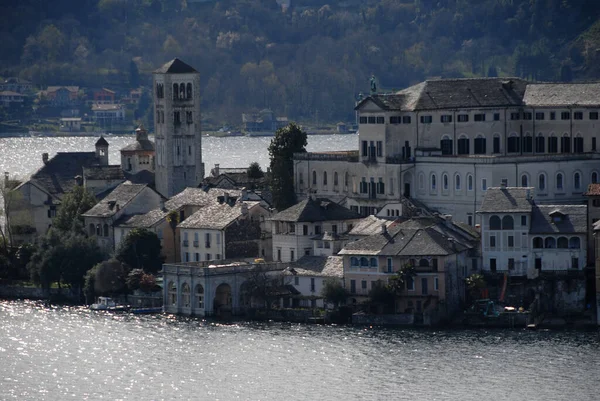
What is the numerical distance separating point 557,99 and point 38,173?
36300 mm

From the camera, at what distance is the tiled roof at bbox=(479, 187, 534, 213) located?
101062mm

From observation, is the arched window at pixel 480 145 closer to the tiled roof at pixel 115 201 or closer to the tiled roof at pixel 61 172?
the tiled roof at pixel 115 201

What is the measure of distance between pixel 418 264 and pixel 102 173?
4137cm

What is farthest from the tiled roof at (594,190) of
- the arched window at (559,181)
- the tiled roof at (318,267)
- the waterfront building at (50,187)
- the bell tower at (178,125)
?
the waterfront building at (50,187)

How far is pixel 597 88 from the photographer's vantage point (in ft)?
397

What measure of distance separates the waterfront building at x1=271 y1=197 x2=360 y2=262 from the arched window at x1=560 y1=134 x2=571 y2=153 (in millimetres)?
17132

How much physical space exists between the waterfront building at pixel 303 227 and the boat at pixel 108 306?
8660mm

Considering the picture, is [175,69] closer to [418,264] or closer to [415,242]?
[415,242]

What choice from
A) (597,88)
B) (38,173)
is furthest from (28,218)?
(597,88)

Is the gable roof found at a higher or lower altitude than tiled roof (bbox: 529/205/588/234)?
higher

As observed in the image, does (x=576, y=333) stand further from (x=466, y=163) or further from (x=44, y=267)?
(x=44, y=267)

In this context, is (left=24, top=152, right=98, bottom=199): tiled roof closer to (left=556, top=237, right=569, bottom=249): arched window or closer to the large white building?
the large white building

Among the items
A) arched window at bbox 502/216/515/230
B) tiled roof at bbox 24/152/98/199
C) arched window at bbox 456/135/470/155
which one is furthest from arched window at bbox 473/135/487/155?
tiled roof at bbox 24/152/98/199

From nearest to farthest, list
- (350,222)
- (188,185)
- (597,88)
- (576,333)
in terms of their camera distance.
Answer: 1. (576,333)
2. (350,222)
3. (597,88)
4. (188,185)
